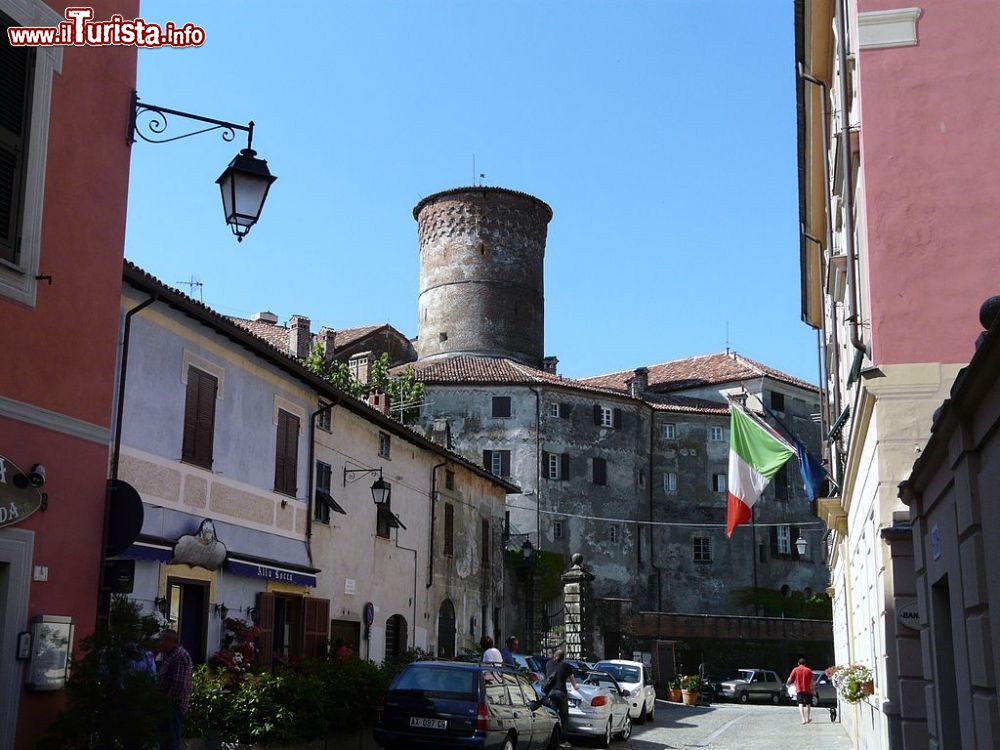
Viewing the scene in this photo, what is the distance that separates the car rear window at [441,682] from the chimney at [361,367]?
121 feet

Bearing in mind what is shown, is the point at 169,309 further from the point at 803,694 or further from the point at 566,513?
the point at 566,513

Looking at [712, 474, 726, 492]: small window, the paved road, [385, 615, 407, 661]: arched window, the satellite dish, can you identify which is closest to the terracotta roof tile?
[712, 474, 726, 492]: small window

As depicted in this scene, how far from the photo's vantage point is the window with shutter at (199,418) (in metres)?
18.0

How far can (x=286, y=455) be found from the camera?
71.4 ft

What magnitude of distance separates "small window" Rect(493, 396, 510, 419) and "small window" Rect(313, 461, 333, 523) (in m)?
32.5

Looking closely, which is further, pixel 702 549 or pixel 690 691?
pixel 702 549

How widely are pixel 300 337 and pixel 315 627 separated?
27.8 m

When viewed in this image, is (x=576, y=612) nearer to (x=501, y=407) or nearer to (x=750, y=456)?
(x=750, y=456)

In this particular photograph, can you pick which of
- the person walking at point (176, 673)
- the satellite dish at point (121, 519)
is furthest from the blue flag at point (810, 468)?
the satellite dish at point (121, 519)

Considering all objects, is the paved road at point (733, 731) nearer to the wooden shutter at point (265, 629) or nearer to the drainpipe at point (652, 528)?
the wooden shutter at point (265, 629)

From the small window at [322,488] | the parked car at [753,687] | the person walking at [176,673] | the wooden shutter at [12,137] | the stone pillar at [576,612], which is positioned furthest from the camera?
the parked car at [753,687]

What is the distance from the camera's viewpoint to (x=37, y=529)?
999 centimetres

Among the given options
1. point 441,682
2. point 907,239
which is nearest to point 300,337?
point 441,682

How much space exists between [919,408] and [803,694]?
2058 centimetres
